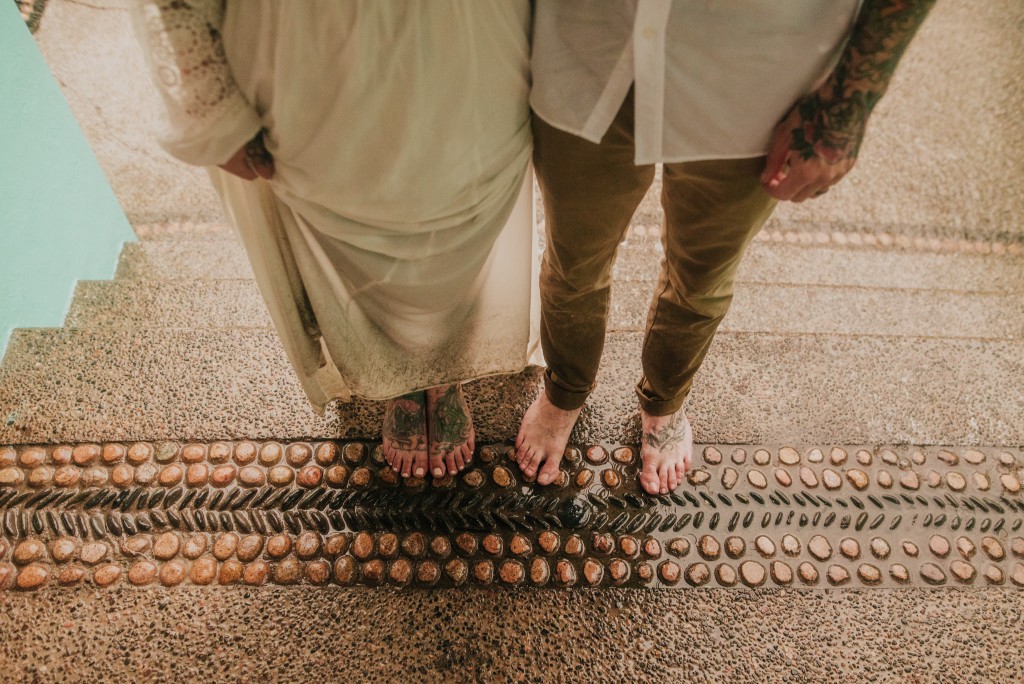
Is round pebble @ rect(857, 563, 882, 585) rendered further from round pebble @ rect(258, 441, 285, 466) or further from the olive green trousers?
round pebble @ rect(258, 441, 285, 466)

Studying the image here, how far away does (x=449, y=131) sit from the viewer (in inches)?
34.4

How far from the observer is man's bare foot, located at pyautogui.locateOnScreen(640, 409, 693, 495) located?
1354 millimetres

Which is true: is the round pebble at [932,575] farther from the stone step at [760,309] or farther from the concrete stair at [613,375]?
the stone step at [760,309]

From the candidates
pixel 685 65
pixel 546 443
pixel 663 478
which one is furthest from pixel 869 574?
pixel 685 65

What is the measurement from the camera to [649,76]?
32.3 inches

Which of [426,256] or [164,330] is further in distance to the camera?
[164,330]

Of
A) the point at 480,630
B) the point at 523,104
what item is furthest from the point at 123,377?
the point at 523,104

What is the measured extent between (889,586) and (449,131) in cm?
129

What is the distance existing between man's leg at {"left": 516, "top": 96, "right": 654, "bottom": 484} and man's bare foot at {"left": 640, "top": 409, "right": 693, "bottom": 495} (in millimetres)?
181

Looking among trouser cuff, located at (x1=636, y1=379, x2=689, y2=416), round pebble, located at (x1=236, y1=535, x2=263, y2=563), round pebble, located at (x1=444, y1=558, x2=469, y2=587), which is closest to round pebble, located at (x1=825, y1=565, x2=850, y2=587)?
trouser cuff, located at (x1=636, y1=379, x2=689, y2=416)

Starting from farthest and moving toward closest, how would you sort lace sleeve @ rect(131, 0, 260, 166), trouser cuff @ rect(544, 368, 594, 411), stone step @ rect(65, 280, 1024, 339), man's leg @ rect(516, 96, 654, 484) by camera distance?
stone step @ rect(65, 280, 1024, 339) < trouser cuff @ rect(544, 368, 594, 411) < man's leg @ rect(516, 96, 654, 484) < lace sleeve @ rect(131, 0, 260, 166)

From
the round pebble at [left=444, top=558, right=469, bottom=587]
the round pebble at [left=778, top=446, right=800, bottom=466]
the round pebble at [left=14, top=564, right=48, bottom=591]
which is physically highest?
the round pebble at [left=14, top=564, right=48, bottom=591]

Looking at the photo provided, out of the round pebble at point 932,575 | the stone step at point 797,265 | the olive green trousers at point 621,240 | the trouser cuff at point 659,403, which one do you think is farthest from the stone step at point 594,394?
the stone step at point 797,265

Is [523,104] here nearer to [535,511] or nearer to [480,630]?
[535,511]
